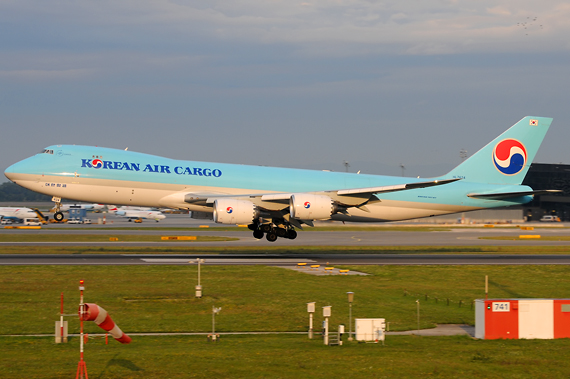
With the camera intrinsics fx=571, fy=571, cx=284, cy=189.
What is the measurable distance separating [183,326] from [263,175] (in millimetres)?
22806

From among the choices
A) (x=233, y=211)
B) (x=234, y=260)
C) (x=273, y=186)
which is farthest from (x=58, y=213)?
(x=273, y=186)

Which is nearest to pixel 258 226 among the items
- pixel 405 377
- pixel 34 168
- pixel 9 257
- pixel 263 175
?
pixel 263 175

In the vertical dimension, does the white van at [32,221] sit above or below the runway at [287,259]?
above

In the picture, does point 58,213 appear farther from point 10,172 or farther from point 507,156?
point 507,156

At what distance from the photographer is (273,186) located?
4694 centimetres

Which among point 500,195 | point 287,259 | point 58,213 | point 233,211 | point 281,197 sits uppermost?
point 500,195

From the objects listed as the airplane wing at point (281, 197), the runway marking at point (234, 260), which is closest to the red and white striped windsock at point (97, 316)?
the airplane wing at point (281, 197)

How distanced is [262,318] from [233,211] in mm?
15362

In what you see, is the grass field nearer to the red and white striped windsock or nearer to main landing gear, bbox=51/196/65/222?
the red and white striped windsock

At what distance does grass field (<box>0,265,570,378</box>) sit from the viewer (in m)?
18.9

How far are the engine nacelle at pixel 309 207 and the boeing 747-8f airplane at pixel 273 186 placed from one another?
0.07 meters

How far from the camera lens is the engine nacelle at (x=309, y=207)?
42656mm

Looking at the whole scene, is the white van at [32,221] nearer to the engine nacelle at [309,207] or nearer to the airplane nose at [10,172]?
the airplane nose at [10,172]

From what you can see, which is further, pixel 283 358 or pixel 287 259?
pixel 287 259
